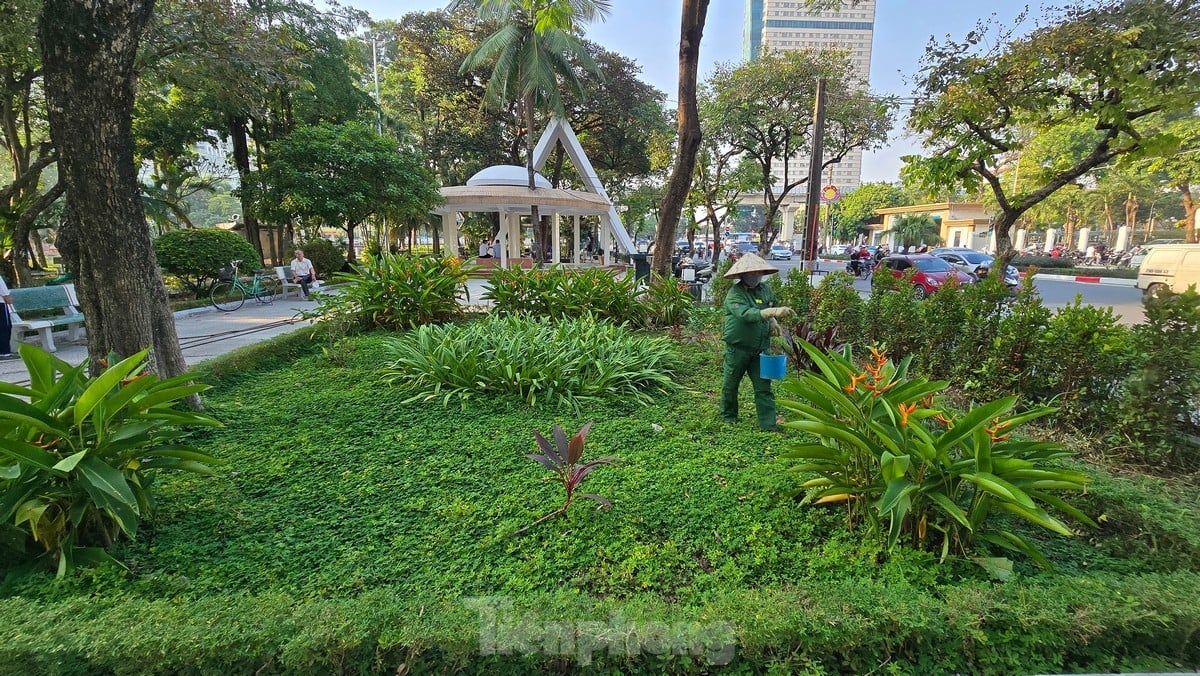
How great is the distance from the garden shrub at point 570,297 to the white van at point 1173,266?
42.3 ft

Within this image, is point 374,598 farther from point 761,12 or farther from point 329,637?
point 761,12

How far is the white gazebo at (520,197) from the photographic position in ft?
57.6

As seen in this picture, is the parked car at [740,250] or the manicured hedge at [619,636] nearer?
the manicured hedge at [619,636]

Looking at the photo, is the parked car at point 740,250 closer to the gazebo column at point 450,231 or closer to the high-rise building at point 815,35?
the high-rise building at point 815,35

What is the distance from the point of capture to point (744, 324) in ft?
12.4

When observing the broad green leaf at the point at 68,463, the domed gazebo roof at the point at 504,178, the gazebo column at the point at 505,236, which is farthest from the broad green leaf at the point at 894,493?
the gazebo column at the point at 505,236

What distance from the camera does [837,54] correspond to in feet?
53.4

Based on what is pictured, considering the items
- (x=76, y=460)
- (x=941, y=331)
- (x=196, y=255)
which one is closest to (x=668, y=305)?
(x=941, y=331)

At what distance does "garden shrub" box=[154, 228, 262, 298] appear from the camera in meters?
11.4

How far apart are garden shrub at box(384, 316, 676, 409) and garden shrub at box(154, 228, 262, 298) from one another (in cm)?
940

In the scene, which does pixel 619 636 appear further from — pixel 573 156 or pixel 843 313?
pixel 573 156

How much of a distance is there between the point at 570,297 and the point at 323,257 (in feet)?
45.6

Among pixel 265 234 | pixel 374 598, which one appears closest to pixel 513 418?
pixel 374 598

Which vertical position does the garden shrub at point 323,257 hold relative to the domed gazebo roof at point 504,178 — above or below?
below
